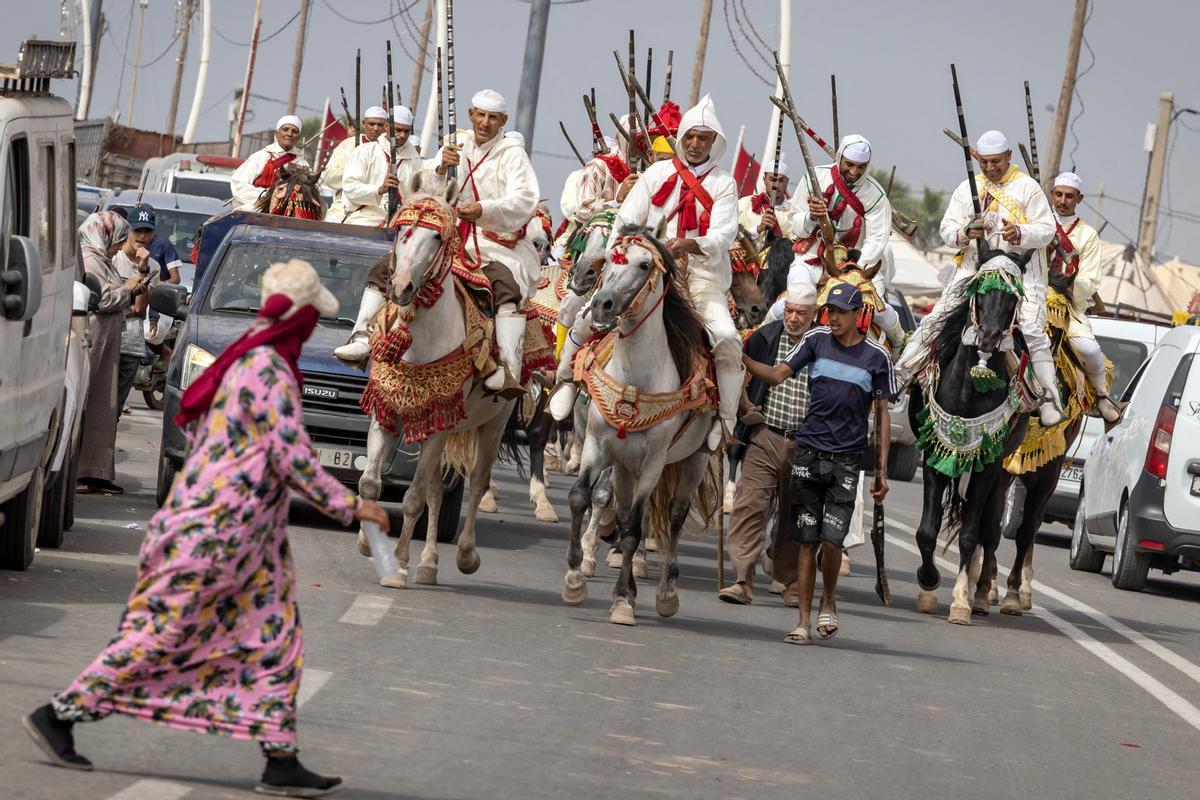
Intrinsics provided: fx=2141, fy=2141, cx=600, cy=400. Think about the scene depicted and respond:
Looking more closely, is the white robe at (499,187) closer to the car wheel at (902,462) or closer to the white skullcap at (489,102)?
the white skullcap at (489,102)

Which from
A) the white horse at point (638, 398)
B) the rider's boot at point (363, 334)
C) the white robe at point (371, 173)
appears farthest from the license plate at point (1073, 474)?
the rider's boot at point (363, 334)

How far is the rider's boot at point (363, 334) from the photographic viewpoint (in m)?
12.9

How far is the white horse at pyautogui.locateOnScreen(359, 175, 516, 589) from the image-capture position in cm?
1234

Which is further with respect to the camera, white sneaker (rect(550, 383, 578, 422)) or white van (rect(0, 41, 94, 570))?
white sneaker (rect(550, 383, 578, 422))

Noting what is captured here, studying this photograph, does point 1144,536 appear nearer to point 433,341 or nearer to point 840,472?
point 840,472

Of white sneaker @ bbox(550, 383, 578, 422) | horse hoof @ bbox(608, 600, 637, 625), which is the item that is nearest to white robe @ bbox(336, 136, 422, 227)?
white sneaker @ bbox(550, 383, 578, 422)

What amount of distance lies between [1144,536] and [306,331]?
12.2 metres

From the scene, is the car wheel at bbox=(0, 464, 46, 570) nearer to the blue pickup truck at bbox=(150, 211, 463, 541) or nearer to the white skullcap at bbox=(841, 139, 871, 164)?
the blue pickup truck at bbox=(150, 211, 463, 541)

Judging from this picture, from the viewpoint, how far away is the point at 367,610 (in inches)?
450

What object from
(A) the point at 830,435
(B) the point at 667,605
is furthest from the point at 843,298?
(B) the point at 667,605

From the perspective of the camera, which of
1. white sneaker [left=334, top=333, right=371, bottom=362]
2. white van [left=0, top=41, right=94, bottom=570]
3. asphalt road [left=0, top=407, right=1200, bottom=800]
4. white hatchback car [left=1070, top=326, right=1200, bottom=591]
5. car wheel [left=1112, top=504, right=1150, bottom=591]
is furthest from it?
car wheel [left=1112, top=504, right=1150, bottom=591]

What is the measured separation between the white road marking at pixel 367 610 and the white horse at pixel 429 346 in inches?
8.6

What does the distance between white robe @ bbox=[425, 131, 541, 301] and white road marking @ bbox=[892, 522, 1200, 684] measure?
476 cm

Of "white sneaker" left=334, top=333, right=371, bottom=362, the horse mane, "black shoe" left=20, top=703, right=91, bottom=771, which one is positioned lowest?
"black shoe" left=20, top=703, right=91, bottom=771
